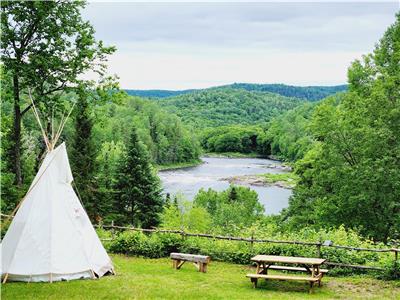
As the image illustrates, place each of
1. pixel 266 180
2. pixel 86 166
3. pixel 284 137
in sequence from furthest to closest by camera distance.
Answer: pixel 284 137
pixel 266 180
pixel 86 166

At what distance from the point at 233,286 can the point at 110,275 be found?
3.33 m

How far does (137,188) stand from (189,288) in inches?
810

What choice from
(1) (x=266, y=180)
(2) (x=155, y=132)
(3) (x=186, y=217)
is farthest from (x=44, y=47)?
(2) (x=155, y=132)

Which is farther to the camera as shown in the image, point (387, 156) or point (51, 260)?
point (387, 156)

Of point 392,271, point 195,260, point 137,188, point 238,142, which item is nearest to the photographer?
point 392,271

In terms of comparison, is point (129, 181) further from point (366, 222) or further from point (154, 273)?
point (154, 273)

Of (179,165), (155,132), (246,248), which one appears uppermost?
(155,132)

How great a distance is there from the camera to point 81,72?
18266 millimetres

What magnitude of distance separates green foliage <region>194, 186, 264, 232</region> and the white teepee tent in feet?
100

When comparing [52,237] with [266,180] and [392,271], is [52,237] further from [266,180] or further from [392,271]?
[266,180]

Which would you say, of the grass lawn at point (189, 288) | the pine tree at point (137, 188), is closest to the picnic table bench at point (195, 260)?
the grass lawn at point (189, 288)

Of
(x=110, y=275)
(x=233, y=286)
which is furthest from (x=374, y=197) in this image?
(x=110, y=275)

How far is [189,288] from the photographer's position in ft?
42.1

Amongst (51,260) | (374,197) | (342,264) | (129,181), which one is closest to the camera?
(51,260)
